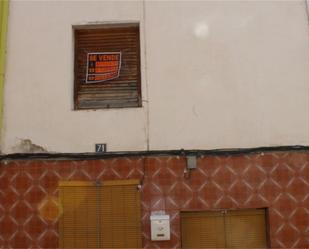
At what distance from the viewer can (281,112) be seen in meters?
7.28

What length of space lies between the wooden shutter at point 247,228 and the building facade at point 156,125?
0.05 ft

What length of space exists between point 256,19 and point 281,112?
59.0 inches

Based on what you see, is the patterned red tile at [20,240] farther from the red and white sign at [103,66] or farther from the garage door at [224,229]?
the red and white sign at [103,66]

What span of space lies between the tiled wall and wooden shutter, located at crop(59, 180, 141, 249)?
119mm

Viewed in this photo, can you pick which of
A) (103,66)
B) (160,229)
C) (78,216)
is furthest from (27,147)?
(160,229)

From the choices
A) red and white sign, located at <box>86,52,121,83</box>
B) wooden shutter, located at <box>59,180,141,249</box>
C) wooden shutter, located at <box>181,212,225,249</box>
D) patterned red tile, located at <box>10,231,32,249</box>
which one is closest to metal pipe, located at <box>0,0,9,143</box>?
red and white sign, located at <box>86,52,121,83</box>

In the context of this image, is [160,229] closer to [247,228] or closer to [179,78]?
[247,228]

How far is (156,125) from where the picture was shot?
733 centimetres

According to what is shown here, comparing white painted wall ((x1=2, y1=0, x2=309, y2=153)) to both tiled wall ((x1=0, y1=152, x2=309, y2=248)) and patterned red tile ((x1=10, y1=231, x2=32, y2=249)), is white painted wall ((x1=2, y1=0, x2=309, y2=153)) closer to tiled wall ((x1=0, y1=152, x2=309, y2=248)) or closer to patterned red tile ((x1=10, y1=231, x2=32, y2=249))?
tiled wall ((x1=0, y1=152, x2=309, y2=248))

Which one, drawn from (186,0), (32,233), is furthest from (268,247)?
(186,0)

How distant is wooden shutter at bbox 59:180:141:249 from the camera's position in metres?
7.07

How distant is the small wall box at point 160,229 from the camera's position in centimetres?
697

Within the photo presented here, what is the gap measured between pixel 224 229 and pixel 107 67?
120 inches

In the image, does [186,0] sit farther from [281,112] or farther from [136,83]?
[281,112]
